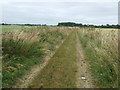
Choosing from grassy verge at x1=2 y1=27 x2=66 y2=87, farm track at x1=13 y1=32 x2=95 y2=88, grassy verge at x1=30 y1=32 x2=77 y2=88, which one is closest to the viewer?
grassy verge at x1=30 y1=32 x2=77 y2=88

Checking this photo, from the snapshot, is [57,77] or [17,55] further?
[17,55]

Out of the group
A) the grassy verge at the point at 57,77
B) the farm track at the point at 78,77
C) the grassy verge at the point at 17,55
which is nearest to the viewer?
the grassy verge at the point at 57,77

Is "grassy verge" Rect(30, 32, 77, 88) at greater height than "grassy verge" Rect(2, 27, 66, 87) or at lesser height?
lesser

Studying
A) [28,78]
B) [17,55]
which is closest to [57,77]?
[28,78]

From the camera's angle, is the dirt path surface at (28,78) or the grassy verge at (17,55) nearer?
the dirt path surface at (28,78)

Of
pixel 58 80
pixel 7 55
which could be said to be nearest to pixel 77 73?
pixel 58 80

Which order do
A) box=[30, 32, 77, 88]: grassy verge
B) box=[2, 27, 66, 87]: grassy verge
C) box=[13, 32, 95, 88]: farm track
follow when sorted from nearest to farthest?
box=[30, 32, 77, 88]: grassy verge, box=[13, 32, 95, 88]: farm track, box=[2, 27, 66, 87]: grassy verge

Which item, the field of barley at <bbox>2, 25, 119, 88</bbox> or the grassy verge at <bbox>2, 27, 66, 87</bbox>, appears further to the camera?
the grassy verge at <bbox>2, 27, 66, 87</bbox>

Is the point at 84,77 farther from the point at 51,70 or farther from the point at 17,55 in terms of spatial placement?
the point at 17,55

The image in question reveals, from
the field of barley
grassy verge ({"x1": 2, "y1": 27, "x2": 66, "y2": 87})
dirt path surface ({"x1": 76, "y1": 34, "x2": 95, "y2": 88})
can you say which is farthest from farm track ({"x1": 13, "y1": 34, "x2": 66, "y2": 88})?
dirt path surface ({"x1": 76, "y1": 34, "x2": 95, "y2": 88})

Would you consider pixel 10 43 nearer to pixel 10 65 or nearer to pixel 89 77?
pixel 10 65

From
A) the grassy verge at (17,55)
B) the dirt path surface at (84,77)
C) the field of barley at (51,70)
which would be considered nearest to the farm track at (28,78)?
the field of barley at (51,70)

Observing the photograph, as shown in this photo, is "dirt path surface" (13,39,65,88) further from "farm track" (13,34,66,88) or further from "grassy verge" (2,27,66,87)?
"grassy verge" (2,27,66,87)

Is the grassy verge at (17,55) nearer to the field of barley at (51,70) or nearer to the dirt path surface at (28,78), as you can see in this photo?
the field of barley at (51,70)
